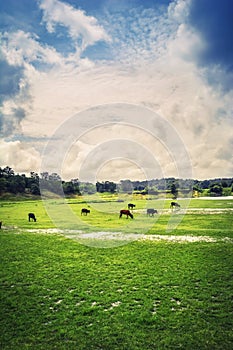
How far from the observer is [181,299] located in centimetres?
1261

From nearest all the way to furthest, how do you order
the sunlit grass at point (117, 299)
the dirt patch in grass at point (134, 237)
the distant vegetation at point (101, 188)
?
the sunlit grass at point (117, 299), the dirt patch in grass at point (134, 237), the distant vegetation at point (101, 188)

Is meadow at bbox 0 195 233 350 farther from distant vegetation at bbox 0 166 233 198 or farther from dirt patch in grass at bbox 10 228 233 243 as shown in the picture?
distant vegetation at bbox 0 166 233 198

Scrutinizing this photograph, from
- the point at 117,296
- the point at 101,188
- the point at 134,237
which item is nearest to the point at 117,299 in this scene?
the point at 117,296

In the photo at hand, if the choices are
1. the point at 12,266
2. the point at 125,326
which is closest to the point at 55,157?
the point at 12,266

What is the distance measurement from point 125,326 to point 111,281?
4779 millimetres

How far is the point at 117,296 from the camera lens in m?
13.1

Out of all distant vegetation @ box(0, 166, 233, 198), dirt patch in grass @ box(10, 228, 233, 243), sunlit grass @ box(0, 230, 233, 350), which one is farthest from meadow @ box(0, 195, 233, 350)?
distant vegetation @ box(0, 166, 233, 198)

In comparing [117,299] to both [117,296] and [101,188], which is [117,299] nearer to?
[117,296]

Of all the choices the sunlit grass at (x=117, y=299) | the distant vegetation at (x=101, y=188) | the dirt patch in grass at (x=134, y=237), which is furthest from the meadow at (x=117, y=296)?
the distant vegetation at (x=101, y=188)

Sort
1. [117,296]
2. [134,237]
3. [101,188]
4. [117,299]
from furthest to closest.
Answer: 1. [101,188]
2. [134,237]
3. [117,296]
4. [117,299]

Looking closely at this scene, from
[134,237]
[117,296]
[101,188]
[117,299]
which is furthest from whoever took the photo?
[101,188]

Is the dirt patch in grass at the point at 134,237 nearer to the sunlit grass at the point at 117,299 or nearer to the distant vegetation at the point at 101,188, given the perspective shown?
the sunlit grass at the point at 117,299

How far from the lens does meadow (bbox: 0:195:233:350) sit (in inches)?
381

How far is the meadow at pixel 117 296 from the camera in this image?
31.8 ft
